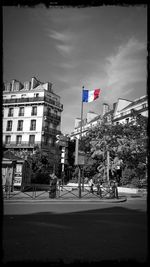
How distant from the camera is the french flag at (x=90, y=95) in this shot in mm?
24031

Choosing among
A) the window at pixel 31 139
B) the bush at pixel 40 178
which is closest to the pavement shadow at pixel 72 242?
the bush at pixel 40 178

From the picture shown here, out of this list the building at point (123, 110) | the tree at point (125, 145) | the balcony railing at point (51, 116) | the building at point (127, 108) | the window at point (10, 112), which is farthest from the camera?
the window at point (10, 112)

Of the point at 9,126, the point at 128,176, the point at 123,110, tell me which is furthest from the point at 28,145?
the point at 128,176

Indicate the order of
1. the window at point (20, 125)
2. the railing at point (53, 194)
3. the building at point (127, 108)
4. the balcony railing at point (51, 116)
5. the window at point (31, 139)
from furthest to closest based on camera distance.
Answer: the window at point (20, 125) → the balcony railing at point (51, 116) → the window at point (31, 139) → the building at point (127, 108) → the railing at point (53, 194)

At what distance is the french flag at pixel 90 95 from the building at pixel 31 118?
23055 mm

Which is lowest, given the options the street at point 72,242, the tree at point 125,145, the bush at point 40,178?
the bush at point 40,178

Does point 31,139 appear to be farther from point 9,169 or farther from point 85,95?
point 9,169

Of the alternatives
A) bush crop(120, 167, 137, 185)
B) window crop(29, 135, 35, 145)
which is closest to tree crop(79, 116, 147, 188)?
bush crop(120, 167, 137, 185)

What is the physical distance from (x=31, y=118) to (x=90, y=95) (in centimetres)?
2591

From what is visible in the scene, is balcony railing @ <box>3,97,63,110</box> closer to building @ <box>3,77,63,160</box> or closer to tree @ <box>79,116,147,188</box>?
building @ <box>3,77,63,160</box>

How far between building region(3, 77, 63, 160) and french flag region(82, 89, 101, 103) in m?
23.1

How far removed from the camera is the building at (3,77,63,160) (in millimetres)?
46500

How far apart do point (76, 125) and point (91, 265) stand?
242ft

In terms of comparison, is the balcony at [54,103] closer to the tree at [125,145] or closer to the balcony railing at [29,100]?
the balcony railing at [29,100]
